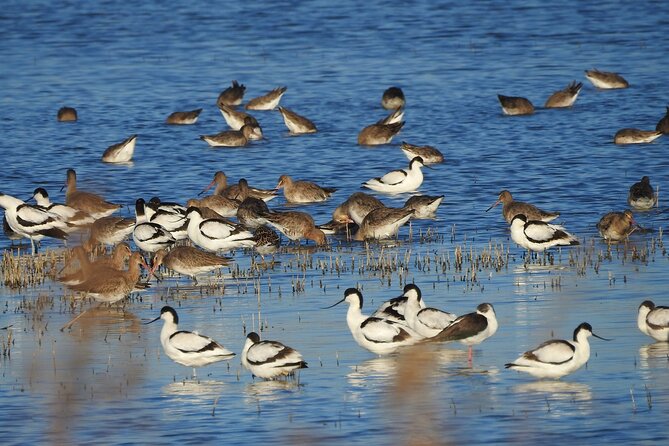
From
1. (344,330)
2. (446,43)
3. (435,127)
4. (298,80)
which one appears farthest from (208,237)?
(446,43)

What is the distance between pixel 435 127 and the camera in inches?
1288

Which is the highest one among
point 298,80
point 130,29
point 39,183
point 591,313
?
point 130,29

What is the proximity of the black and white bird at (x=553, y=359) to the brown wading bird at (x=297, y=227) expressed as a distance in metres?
8.25

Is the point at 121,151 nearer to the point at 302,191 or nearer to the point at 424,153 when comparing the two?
the point at 302,191

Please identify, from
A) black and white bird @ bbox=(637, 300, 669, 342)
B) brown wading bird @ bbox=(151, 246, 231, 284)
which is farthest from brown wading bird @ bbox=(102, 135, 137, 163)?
black and white bird @ bbox=(637, 300, 669, 342)

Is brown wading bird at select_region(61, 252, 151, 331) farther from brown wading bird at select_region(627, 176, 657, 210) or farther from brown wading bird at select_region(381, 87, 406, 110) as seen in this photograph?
brown wading bird at select_region(381, 87, 406, 110)

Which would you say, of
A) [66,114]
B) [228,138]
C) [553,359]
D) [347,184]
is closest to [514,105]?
[228,138]

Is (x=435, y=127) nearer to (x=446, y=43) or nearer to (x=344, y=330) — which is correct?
(x=446, y=43)

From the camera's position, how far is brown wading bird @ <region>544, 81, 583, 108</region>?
34125mm

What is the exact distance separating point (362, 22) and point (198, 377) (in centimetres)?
3854

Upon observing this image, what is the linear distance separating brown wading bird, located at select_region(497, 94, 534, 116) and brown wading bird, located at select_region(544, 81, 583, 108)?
3.21 ft

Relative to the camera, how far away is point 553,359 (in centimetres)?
1203

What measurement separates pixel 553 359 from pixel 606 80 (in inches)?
992

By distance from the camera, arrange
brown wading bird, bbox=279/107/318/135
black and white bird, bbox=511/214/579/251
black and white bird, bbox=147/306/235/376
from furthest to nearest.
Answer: brown wading bird, bbox=279/107/318/135 → black and white bird, bbox=511/214/579/251 → black and white bird, bbox=147/306/235/376
